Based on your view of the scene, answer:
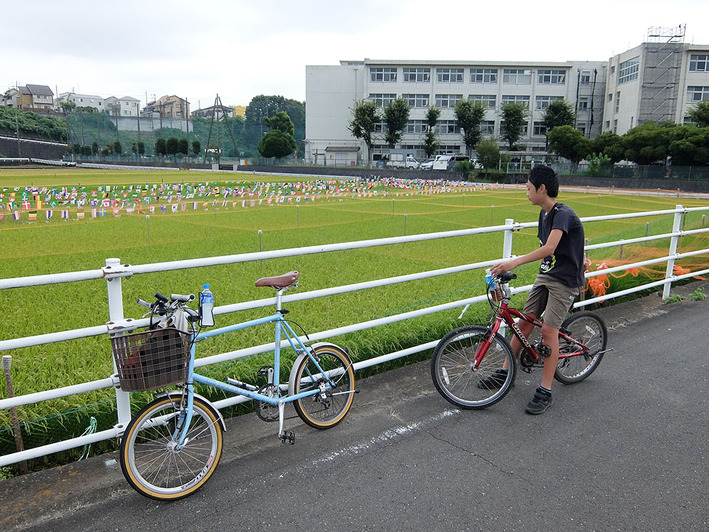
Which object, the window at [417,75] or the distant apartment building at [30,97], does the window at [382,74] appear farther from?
the distant apartment building at [30,97]

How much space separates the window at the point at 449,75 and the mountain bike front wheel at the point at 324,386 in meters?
73.7

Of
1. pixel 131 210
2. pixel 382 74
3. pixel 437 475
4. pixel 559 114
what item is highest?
pixel 382 74

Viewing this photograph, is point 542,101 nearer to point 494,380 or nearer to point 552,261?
point 552,261

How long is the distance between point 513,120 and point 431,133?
9.65 meters

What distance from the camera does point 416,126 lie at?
74375mm

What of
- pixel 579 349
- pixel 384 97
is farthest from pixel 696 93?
pixel 579 349

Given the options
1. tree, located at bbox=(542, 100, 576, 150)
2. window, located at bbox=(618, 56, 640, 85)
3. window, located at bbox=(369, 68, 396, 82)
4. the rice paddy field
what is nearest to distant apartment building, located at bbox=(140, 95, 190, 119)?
window, located at bbox=(369, 68, 396, 82)

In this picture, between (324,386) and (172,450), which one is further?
(324,386)

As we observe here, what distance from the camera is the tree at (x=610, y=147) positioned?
49828 mm

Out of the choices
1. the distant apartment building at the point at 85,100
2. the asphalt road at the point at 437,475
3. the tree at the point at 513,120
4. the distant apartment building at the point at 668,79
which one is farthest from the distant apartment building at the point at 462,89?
the distant apartment building at the point at 85,100

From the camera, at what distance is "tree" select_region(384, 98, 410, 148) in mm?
66875

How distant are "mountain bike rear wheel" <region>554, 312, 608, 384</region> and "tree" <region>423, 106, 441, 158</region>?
2590 inches

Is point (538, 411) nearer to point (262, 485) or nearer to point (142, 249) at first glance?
point (262, 485)

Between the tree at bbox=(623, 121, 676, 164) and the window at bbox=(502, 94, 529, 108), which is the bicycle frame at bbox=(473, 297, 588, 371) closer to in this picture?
the tree at bbox=(623, 121, 676, 164)
